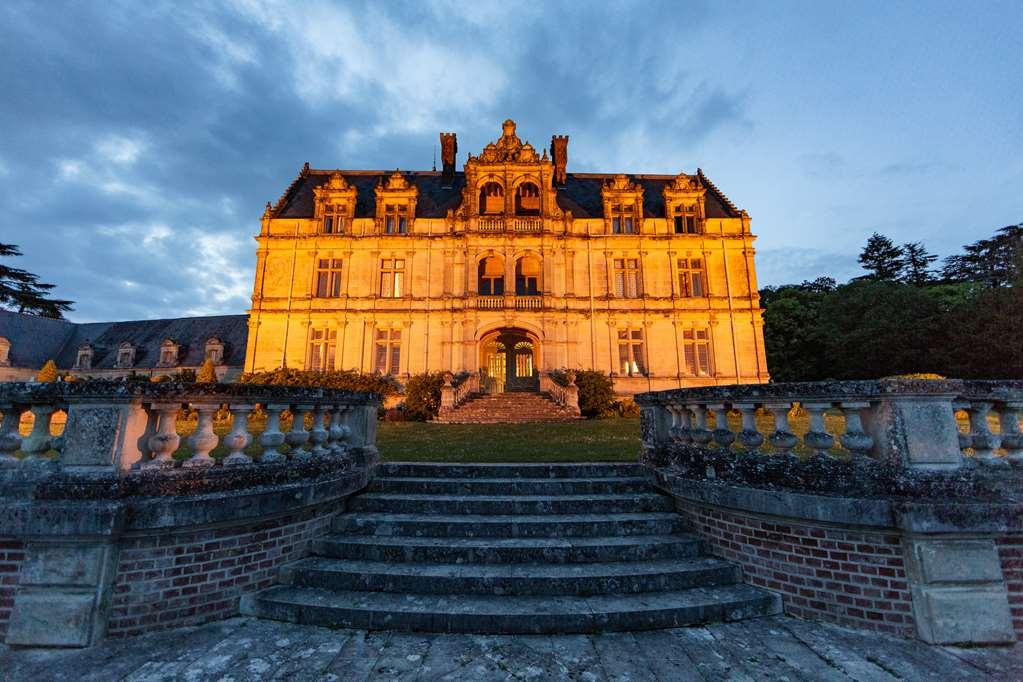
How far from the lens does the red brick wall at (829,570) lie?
3557 mm

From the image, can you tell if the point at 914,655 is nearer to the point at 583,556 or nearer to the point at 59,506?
the point at 583,556

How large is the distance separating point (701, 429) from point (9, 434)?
21.5 feet

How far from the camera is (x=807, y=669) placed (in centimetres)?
299

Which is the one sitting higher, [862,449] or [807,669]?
→ [862,449]

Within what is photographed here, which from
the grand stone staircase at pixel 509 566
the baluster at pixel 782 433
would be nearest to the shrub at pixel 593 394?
the grand stone staircase at pixel 509 566

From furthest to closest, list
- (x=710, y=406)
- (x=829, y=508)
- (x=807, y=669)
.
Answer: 1. (x=710, y=406)
2. (x=829, y=508)
3. (x=807, y=669)

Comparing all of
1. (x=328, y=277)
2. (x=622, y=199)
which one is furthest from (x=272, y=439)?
(x=622, y=199)

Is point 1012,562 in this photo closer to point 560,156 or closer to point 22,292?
point 560,156

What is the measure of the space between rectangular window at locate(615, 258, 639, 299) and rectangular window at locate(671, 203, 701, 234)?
353 cm

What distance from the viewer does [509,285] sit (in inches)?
955

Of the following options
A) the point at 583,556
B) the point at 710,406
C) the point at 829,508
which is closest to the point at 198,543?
the point at 583,556

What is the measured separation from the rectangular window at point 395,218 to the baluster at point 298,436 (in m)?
22.4

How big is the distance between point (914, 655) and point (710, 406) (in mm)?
2404

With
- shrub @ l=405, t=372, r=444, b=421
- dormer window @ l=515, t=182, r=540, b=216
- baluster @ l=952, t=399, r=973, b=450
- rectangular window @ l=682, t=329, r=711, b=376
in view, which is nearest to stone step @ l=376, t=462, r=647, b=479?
baluster @ l=952, t=399, r=973, b=450
